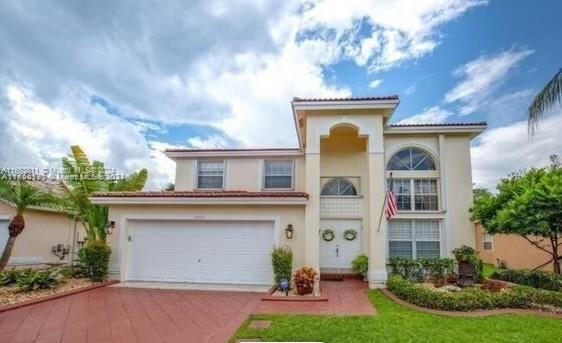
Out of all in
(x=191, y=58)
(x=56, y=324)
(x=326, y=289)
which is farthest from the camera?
(x=191, y=58)

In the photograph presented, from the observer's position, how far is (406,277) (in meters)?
12.1

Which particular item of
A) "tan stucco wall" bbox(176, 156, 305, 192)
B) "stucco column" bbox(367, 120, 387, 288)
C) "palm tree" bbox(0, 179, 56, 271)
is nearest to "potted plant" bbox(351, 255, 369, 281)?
"stucco column" bbox(367, 120, 387, 288)

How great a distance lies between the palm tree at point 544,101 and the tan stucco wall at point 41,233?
72.4ft

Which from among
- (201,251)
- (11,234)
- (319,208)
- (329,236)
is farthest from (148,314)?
(329,236)

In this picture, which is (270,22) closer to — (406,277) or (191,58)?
(191,58)

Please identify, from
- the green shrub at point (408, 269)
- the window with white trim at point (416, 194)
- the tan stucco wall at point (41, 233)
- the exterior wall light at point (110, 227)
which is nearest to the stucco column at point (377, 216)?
the green shrub at point (408, 269)

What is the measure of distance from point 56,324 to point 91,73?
384 inches

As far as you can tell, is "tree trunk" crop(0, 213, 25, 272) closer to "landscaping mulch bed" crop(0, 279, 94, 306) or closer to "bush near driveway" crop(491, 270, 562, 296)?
"landscaping mulch bed" crop(0, 279, 94, 306)

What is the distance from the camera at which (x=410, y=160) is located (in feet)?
47.8

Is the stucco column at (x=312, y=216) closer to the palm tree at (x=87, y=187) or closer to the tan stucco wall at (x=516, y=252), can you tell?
the tan stucco wall at (x=516, y=252)

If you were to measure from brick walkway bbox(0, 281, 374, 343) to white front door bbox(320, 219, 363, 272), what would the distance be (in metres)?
2.99

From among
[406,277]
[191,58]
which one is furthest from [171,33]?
[406,277]

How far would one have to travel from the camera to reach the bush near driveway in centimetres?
983

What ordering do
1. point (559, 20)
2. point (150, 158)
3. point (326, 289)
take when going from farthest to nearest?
point (150, 158), point (326, 289), point (559, 20)
